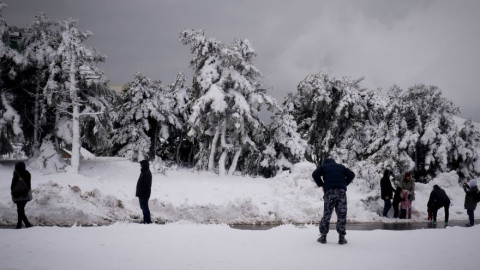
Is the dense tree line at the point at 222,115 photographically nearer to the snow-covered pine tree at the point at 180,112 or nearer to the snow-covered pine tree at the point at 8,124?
the snow-covered pine tree at the point at 8,124

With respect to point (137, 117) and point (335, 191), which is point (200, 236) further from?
point (137, 117)

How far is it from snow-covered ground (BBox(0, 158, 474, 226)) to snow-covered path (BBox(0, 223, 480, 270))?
4.19 meters

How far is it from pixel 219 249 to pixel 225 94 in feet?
66.8

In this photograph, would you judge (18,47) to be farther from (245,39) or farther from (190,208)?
(190,208)

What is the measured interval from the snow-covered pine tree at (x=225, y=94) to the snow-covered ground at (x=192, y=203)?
730cm

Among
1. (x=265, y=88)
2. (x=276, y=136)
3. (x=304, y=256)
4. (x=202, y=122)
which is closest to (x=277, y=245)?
(x=304, y=256)

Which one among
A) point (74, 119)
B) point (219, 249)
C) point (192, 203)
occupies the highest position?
point (74, 119)

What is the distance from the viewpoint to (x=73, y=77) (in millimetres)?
24672

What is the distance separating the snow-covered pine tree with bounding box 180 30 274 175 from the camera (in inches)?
1078

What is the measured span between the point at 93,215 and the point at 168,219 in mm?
2843

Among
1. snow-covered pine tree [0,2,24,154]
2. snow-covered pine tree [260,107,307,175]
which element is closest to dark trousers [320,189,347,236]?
snow-covered pine tree [0,2,24,154]

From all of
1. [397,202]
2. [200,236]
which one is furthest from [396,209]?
[200,236]

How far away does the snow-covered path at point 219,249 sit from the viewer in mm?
6695

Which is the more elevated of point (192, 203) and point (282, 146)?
point (282, 146)
